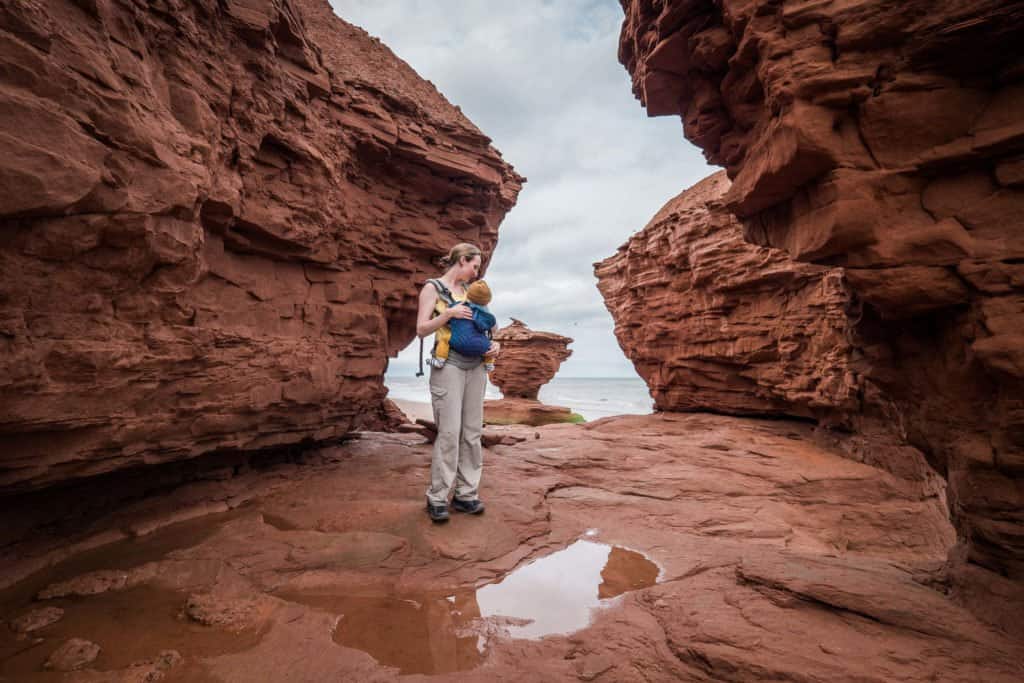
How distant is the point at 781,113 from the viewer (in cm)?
328

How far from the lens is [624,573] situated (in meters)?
4.07

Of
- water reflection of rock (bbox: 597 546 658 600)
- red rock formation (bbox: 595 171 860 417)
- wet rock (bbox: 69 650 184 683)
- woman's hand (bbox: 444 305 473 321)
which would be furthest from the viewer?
red rock formation (bbox: 595 171 860 417)

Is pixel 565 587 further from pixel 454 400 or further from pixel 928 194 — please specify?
pixel 928 194

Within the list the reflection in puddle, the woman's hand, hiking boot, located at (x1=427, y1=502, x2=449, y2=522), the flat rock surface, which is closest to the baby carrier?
the woman's hand

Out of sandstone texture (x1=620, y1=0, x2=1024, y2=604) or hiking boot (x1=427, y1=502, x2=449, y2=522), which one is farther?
hiking boot (x1=427, y1=502, x2=449, y2=522)

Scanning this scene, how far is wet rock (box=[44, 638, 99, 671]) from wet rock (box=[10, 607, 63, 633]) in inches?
18.0

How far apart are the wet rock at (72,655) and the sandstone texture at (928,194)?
5878 millimetres

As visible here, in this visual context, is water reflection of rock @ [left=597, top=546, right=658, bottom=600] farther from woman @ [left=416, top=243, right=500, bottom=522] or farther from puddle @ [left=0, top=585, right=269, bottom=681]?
puddle @ [left=0, top=585, right=269, bottom=681]

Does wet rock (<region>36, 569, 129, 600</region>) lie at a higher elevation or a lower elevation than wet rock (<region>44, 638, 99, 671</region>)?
lower

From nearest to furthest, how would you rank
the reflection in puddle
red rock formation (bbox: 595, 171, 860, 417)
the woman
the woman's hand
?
the reflection in puddle, the woman's hand, the woman, red rock formation (bbox: 595, 171, 860, 417)

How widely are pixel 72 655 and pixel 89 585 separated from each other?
1.15 meters

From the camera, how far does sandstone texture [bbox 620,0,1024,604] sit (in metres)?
2.64

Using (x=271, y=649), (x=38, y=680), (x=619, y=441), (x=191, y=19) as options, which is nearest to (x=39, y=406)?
(x=38, y=680)

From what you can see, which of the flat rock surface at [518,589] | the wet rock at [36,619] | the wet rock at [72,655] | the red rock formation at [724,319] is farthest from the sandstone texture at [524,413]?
the wet rock at [72,655]
